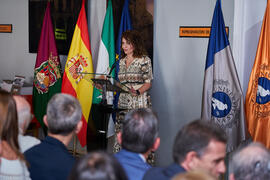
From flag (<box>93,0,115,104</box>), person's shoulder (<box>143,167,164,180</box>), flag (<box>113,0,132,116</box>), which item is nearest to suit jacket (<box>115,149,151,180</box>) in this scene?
person's shoulder (<box>143,167,164,180</box>)

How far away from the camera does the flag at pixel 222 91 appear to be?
4.02m

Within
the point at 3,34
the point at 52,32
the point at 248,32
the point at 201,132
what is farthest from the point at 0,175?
the point at 3,34

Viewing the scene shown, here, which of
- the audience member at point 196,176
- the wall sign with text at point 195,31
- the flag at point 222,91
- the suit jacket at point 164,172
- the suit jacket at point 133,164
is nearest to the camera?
the audience member at point 196,176

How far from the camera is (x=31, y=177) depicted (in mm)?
2096

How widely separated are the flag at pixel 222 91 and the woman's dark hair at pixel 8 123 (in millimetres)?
2436

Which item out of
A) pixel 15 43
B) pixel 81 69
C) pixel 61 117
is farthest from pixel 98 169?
pixel 15 43

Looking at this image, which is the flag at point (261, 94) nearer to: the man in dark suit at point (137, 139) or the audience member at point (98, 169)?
the man in dark suit at point (137, 139)

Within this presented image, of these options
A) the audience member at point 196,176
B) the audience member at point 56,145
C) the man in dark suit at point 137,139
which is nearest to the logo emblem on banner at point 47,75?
the audience member at point 56,145

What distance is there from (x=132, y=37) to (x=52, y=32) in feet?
5.12

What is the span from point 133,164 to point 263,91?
2300 mm

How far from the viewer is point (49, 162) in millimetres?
2041

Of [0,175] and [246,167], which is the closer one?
[246,167]

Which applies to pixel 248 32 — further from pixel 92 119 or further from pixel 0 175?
pixel 0 175

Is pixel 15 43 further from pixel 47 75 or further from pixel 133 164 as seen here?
pixel 133 164
